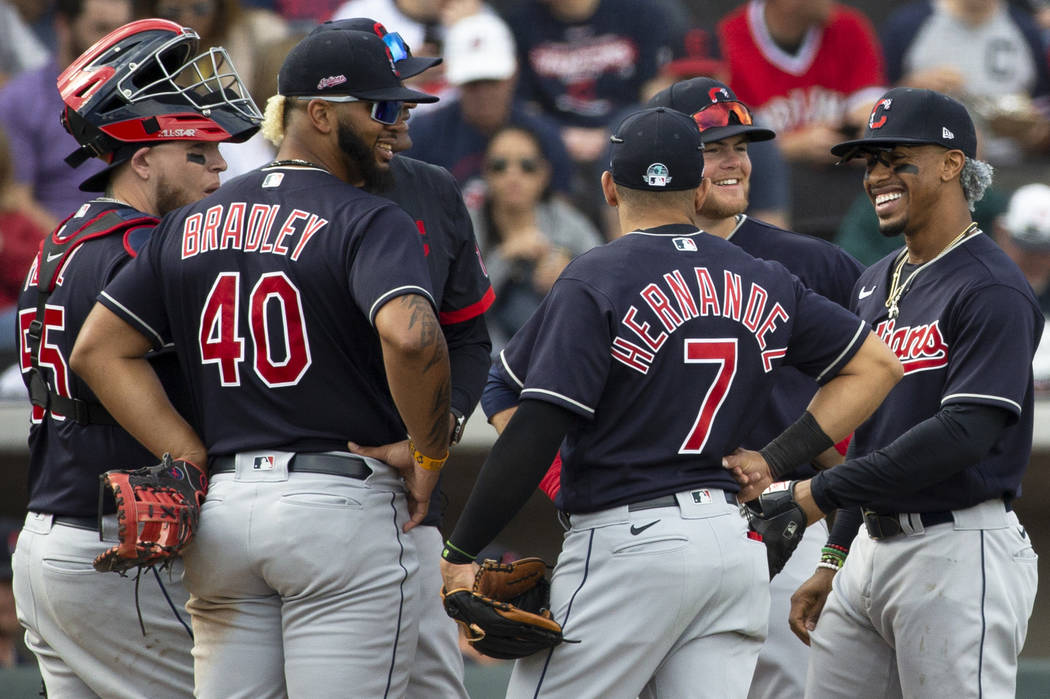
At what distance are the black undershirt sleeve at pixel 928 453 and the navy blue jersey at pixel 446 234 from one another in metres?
0.99

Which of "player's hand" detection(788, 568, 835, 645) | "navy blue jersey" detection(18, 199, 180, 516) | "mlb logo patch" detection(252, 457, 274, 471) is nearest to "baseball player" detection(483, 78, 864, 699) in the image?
"player's hand" detection(788, 568, 835, 645)

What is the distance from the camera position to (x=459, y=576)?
8.95ft

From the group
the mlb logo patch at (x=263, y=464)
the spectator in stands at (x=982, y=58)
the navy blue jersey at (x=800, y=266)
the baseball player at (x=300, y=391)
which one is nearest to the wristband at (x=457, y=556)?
the baseball player at (x=300, y=391)

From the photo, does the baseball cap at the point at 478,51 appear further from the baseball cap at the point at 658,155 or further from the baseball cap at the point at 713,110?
the baseball cap at the point at 658,155

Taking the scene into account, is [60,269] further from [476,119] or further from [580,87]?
[580,87]

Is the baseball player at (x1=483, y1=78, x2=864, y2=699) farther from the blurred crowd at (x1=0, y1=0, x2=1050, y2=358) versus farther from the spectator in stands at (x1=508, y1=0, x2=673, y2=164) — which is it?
the spectator in stands at (x1=508, y1=0, x2=673, y2=164)

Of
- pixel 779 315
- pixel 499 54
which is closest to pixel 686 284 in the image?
pixel 779 315

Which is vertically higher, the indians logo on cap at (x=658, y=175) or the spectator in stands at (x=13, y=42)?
the indians logo on cap at (x=658, y=175)

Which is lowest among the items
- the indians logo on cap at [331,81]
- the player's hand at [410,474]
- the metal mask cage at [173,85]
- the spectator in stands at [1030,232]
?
the spectator in stands at [1030,232]

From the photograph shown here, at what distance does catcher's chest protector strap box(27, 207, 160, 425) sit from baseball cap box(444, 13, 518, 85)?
3.39 m

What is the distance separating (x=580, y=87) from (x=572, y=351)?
427 centimetres

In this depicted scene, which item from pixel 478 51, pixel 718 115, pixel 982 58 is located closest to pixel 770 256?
pixel 718 115

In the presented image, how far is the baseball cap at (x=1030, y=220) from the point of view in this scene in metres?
5.96

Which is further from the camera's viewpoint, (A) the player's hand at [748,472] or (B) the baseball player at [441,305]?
(B) the baseball player at [441,305]
